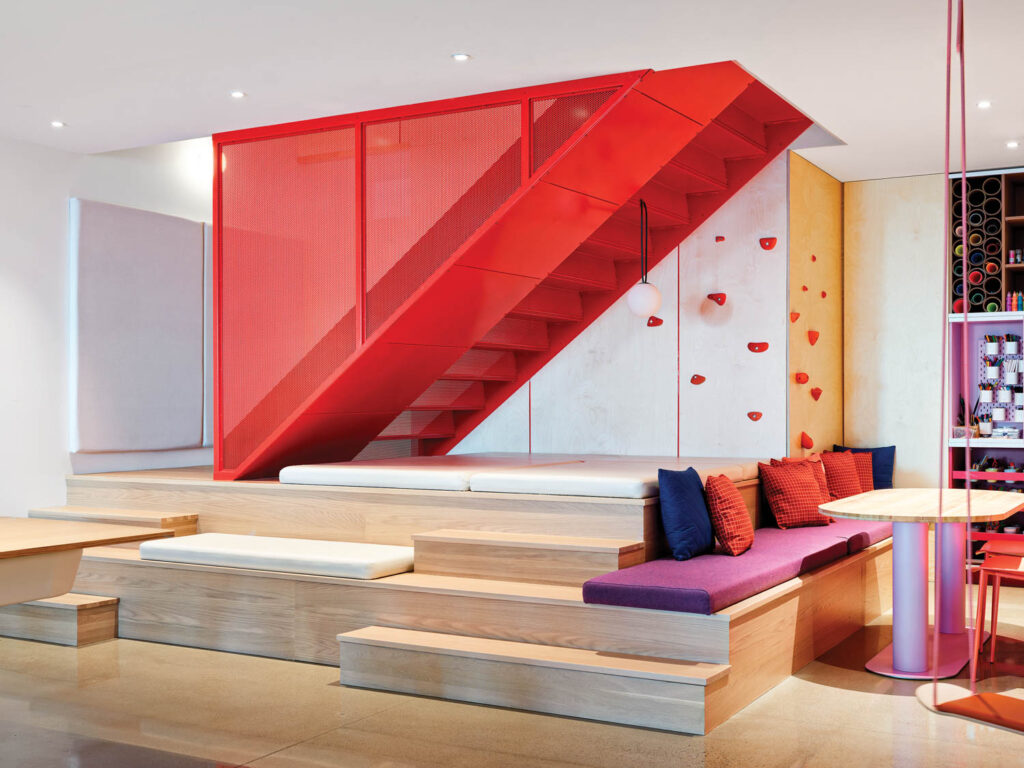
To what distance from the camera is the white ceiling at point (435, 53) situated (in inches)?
151

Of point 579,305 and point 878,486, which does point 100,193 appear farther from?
point 878,486

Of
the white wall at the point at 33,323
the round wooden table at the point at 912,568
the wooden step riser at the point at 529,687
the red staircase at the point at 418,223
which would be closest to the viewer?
the wooden step riser at the point at 529,687

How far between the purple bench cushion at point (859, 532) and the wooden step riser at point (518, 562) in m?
1.42

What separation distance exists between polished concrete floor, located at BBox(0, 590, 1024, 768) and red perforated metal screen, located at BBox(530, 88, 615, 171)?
2437 mm

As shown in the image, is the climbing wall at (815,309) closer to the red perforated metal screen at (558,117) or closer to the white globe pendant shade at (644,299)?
the white globe pendant shade at (644,299)

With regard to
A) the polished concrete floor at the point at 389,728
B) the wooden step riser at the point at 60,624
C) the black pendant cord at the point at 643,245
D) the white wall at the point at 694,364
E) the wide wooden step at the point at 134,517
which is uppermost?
the black pendant cord at the point at 643,245

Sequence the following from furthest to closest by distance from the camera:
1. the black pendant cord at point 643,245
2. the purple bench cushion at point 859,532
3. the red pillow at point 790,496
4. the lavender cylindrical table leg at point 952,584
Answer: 1. the black pendant cord at point 643,245
2. the red pillow at point 790,496
3. the purple bench cushion at point 859,532
4. the lavender cylindrical table leg at point 952,584

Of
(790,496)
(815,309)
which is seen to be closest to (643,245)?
(815,309)

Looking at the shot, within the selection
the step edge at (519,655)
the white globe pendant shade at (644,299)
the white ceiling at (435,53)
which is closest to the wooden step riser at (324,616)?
the step edge at (519,655)

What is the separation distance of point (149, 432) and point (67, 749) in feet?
11.1

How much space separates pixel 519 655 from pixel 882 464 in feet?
12.5

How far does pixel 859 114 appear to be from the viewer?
5.37m

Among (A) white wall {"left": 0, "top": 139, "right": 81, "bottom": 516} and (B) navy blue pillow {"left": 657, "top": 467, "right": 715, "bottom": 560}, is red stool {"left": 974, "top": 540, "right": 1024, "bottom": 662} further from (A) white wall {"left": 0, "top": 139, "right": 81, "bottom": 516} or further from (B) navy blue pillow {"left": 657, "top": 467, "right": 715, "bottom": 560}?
(A) white wall {"left": 0, "top": 139, "right": 81, "bottom": 516}

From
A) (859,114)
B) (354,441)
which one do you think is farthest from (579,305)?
(859,114)
